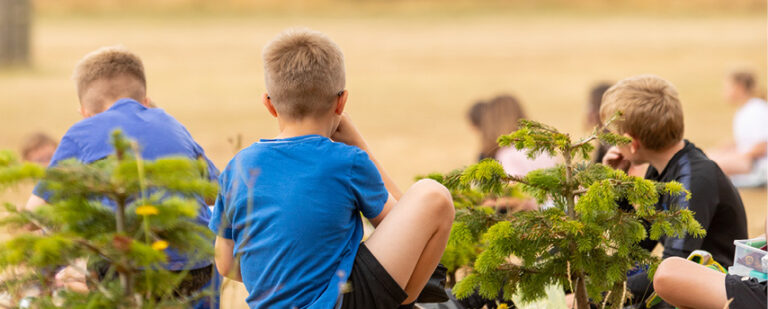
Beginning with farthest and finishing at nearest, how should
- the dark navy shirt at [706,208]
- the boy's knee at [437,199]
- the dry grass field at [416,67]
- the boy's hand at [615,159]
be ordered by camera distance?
the dry grass field at [416,67], the boy's hand at [615,159], the dark navy shirt at [706,208], the boy's knee at [437,199]

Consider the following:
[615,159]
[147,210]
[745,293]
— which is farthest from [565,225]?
[147,210]

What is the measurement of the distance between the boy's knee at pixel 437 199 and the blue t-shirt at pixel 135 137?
1.06m

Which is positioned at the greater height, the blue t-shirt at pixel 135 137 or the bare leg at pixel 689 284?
the blue t-shirt at pixel 135 137

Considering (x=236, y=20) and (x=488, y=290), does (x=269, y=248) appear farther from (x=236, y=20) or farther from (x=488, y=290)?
(x=236, y=20)

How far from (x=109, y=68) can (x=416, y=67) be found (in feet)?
55.9

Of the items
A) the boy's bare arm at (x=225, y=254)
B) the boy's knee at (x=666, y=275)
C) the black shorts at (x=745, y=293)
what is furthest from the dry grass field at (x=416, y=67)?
the black shorts at (x=745, y=293)

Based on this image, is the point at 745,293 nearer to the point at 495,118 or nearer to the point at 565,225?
the point at 565,225

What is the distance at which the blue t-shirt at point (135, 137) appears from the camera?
349cm

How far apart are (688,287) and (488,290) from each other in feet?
2.23

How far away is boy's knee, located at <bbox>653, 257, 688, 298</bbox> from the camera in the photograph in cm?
286

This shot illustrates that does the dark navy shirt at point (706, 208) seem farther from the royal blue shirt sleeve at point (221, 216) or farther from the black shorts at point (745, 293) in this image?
the royal blue shirt sleeve at point (221, 216)

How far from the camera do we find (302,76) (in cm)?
288

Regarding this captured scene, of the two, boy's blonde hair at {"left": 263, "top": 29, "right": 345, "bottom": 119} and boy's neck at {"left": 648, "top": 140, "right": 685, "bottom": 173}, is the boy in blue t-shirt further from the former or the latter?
boy's neck at {"left": 648, "top": 140, "right": 685, "bottom": 173}

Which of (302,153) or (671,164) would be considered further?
(671,164)
